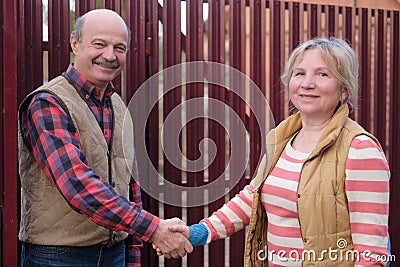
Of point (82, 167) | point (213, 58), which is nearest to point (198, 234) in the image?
point (82, 167)

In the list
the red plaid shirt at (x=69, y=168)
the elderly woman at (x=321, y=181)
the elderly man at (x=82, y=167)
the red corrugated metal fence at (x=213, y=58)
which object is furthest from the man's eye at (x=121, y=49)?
the elderly woman at (x=321, y=181)

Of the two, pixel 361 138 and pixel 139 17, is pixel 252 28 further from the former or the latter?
pixel 361 138

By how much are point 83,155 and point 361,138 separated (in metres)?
1.13

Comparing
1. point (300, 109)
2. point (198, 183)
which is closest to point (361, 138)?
point (300, 109)

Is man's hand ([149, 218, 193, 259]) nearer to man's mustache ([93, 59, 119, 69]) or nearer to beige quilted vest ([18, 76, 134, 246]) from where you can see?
beige quilted vest ([18, 76, 134, 246])

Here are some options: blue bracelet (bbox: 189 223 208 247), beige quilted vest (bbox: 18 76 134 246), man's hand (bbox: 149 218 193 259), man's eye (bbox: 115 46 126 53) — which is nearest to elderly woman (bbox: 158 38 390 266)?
blue bracelet (bbox: 189 223 208 247)

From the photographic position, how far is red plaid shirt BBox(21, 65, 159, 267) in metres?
2.66

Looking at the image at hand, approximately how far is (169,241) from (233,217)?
0.32 metres

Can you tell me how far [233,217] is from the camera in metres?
2.92

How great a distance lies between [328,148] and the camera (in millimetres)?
2449

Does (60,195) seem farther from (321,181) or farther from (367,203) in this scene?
(367,203)

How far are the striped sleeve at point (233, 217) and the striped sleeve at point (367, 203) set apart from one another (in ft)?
2.03

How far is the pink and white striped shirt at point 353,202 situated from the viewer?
2.34 metres

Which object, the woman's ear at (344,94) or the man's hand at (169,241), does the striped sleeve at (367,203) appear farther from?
the man's hand at (169,241)
